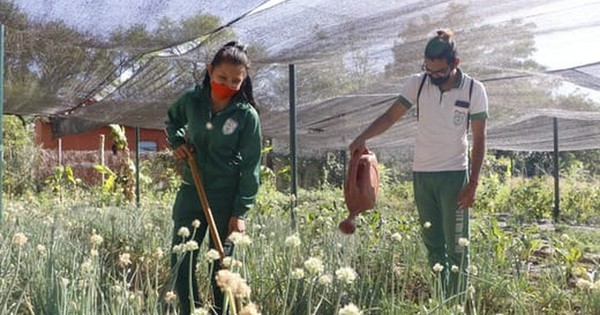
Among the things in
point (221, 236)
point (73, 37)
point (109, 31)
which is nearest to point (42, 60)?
point (73, 37)

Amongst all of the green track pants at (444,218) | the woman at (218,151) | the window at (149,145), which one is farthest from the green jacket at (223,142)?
the window at (149,145)

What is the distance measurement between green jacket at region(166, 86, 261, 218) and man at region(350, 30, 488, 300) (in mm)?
480

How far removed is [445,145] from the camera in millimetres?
2346

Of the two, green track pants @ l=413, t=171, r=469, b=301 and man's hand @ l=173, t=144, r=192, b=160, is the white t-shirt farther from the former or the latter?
man's hand @ l=173, t=144, r=192, b=160

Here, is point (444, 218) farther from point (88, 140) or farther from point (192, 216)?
point (88, 140)

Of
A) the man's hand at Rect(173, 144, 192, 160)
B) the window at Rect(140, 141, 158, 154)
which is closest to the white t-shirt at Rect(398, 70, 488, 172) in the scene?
the man's hand at Rect(173, 144, 192, 160)

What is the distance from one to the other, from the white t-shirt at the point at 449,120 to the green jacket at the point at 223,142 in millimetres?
763

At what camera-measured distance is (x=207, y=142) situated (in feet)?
6.81

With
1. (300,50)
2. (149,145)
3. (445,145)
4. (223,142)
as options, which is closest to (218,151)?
(223,142)

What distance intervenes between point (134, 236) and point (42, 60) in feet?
7.06

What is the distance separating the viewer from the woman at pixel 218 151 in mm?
2020

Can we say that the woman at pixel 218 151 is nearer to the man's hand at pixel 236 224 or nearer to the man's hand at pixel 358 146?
the man's hand at pixel 236 224

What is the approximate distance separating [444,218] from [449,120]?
0.41 meters

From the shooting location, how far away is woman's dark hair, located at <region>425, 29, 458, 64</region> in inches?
88.3
